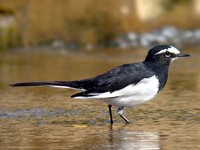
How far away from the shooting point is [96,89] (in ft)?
27.1

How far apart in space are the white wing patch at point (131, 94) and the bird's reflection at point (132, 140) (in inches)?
16.6

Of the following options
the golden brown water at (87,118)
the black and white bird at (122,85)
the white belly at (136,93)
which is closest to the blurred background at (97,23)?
the golden brown water at (87,118)

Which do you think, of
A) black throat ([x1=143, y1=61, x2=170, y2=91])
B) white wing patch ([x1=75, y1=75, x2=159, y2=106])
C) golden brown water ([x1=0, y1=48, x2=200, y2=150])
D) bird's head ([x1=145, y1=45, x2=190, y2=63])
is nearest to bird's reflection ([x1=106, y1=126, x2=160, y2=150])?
golden brown water ([x1=0, y1=48, x2=200, y2=150])

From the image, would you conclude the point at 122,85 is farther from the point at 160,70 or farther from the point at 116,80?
the point at 160,70

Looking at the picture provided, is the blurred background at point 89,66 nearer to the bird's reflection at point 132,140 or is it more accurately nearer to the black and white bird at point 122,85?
the bird's reflection at point 132,140

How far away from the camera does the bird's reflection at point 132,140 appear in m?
6.95

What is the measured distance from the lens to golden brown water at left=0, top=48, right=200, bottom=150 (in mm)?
7168

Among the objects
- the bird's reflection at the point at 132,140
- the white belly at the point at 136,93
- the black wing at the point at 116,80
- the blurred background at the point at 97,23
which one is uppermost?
the blurred background at the point at 97,23

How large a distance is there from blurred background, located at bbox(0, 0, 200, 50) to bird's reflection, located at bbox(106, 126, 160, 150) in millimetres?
9349

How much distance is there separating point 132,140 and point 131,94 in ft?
3.54

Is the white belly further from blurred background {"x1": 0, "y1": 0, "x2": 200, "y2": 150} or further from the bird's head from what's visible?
the bird's head

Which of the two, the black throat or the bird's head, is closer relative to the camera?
the black throat

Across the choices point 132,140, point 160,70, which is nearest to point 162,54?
point 160,70

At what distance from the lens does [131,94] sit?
830cm
